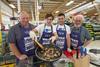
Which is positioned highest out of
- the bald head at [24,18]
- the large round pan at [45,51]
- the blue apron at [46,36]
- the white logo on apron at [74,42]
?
the bald head at [24,18]

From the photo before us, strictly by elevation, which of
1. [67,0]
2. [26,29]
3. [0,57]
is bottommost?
[0,57]

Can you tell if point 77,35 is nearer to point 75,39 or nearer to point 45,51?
point 75,39

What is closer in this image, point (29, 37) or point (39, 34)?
point (29, 37)

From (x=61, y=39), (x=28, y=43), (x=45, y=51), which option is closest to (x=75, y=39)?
(x=61, y=39)

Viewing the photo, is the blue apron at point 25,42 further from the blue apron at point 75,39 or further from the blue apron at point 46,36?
the blue apron at point 75,39

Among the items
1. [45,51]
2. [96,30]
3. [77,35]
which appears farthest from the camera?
[96,30]

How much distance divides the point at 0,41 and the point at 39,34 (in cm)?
127

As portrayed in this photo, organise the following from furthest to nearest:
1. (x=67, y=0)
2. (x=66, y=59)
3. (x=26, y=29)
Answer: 1. (x=67, y=0)
2. (x=66, y=59)
3. (x=26, y=29)

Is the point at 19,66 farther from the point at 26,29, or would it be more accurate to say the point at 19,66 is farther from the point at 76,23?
the point at 76,23

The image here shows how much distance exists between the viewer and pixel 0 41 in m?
4.51

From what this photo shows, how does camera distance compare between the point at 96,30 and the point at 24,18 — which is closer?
the point at 24,18

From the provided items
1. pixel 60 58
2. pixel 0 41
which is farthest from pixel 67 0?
pixel 60 58

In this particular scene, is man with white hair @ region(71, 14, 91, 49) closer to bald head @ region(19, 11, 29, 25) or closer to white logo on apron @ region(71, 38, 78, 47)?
white logo on apron @ region(71, 38, 78, 47)

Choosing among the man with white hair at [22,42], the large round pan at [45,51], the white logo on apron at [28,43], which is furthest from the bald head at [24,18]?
the large round pan at [45,51]
